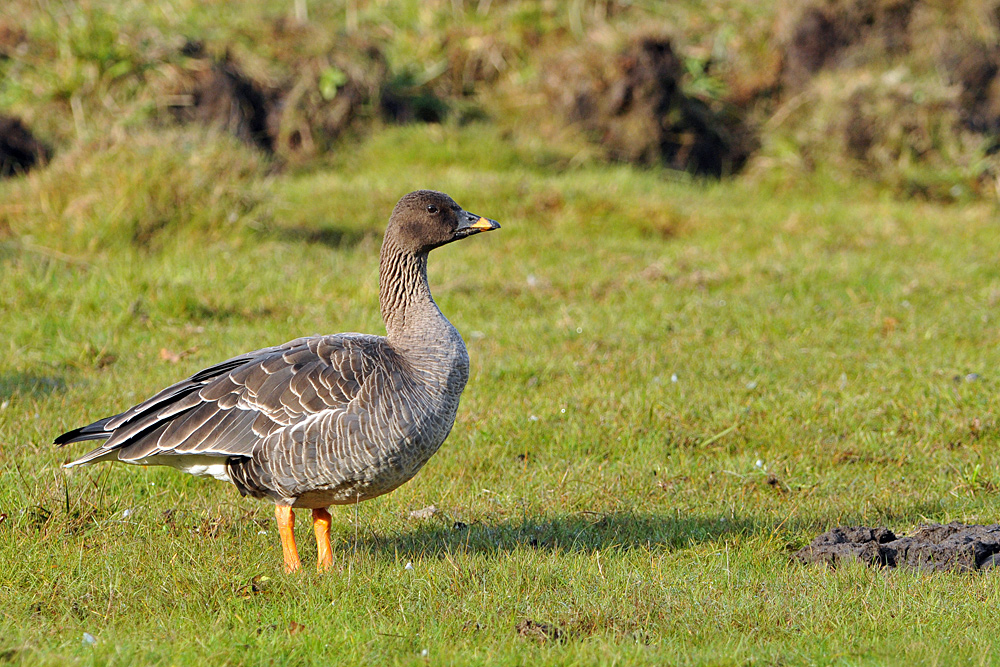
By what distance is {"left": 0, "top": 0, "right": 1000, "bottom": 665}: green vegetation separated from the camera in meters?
4.50

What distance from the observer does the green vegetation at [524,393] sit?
4496mm

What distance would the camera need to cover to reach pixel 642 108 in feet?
56.2

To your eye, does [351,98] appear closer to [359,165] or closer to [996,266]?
[359,165]

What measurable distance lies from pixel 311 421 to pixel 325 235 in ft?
25.7

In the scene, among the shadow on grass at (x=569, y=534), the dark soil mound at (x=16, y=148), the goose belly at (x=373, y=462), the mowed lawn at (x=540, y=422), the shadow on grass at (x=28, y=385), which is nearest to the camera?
the mowed lawn at (x=540, y=422)

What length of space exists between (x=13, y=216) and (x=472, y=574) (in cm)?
848

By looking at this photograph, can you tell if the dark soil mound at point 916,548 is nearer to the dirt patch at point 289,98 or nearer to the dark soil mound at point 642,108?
the dark soil mound at point 642,108

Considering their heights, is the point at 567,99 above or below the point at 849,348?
above

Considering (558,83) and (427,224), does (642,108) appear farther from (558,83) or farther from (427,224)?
(427,224)

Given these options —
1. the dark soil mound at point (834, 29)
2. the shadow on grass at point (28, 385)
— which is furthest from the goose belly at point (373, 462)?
the dark soil mound at point (834, 29)

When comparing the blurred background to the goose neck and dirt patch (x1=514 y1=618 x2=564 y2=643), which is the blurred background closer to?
the goose neck

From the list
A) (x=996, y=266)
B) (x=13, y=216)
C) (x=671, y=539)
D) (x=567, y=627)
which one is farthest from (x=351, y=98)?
(x=567, y=627)

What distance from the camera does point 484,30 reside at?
1995cm

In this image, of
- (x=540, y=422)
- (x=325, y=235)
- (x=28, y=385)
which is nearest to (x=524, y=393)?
(x=540, y=422)
